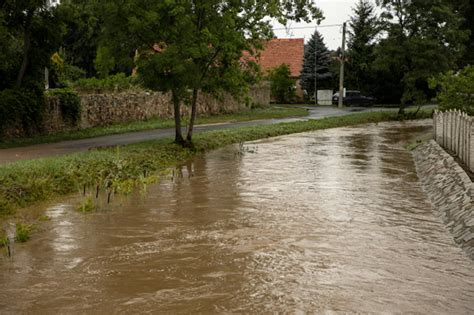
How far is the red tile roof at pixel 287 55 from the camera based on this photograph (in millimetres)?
67125

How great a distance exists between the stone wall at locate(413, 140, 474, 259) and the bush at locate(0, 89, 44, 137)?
49.8 ft

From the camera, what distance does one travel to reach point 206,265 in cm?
915

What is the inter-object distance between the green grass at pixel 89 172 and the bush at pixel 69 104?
6260 mm

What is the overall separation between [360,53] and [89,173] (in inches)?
1878

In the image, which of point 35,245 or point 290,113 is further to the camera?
point 290,113

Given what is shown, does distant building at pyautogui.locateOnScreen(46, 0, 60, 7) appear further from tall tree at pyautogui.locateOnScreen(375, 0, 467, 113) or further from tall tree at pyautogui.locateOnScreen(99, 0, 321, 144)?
tall tree at pyautogui.locateOnScreen(375, 0, 467, 113)

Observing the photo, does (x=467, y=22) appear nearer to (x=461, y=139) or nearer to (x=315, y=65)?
(x=315, y=65)

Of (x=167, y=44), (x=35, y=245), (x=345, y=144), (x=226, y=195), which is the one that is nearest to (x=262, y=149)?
(x=345, y=144)

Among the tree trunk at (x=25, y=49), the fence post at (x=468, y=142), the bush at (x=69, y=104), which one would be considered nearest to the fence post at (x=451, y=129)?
the fence post at (x=468, y=142)

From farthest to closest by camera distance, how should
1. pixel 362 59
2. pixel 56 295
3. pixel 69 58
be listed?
pixel 362 59 < pixel 69 58 < pixel 56 295

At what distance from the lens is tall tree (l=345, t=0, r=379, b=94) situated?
193ft

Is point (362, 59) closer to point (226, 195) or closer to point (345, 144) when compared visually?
point (345, 144)

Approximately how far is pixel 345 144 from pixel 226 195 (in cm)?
1356

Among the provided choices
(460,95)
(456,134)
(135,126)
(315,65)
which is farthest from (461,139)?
(315,65)
